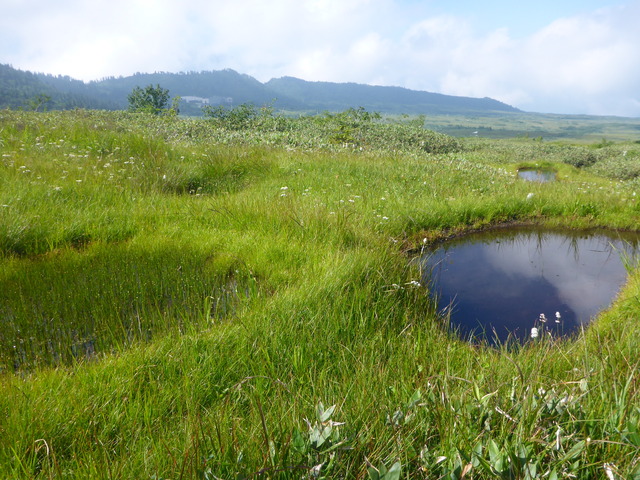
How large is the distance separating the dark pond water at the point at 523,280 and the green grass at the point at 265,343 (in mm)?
386

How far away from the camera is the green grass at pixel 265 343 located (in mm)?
1610

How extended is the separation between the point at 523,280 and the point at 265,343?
4192 mm

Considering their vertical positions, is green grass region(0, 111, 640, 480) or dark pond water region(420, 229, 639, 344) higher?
green grass region(0, 111, 640, 480)

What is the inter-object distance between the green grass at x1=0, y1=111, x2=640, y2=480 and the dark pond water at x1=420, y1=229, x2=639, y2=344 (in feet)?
1.27

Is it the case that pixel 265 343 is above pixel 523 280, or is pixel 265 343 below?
above

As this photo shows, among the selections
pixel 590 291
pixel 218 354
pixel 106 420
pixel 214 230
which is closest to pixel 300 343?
pixel 218 354

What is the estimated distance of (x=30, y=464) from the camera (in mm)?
1880

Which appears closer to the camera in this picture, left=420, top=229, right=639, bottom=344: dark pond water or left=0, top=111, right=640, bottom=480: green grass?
left=0, top=111, right=640, bottom=480: green grass

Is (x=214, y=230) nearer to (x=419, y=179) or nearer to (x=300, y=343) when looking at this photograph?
(x=300, y=343)

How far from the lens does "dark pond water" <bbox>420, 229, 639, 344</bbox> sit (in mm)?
4301

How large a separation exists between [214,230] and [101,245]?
5.06 feet

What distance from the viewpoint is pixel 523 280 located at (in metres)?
5.44

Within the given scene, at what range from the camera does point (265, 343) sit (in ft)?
9.48

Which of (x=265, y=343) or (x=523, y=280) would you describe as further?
(x=523, y=280)
